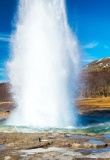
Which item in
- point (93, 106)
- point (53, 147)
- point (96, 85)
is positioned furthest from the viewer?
point (96, 85)

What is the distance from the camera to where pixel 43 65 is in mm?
36344

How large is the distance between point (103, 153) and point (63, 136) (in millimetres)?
6879

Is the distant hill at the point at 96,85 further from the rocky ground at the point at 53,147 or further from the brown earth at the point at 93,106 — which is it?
the rocky ground at the point at 53,147

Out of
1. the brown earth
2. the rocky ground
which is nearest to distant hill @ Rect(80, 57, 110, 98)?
the brown earth

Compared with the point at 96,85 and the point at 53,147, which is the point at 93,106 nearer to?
the point at 96,85

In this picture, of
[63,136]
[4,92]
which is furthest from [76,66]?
[4,92]

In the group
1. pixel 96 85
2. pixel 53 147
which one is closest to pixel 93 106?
pixel 96 85

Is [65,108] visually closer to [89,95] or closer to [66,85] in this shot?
[66,85]

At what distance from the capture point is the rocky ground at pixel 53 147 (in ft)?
57.7

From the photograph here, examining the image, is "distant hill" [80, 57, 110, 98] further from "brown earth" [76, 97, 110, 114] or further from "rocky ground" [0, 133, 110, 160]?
"rocky ground" [0, 133, 110, 160]

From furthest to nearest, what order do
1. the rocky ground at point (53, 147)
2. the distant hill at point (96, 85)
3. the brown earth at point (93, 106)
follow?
the distant hill at point (96, 85) < the brown earth at point (93, 106) < the rocky ground at point (53, 147)

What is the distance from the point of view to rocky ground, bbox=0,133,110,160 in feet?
57.7

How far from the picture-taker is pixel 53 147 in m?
20.5

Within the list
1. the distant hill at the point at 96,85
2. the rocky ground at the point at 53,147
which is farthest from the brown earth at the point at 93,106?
the rocky ground at the point at 53,147
